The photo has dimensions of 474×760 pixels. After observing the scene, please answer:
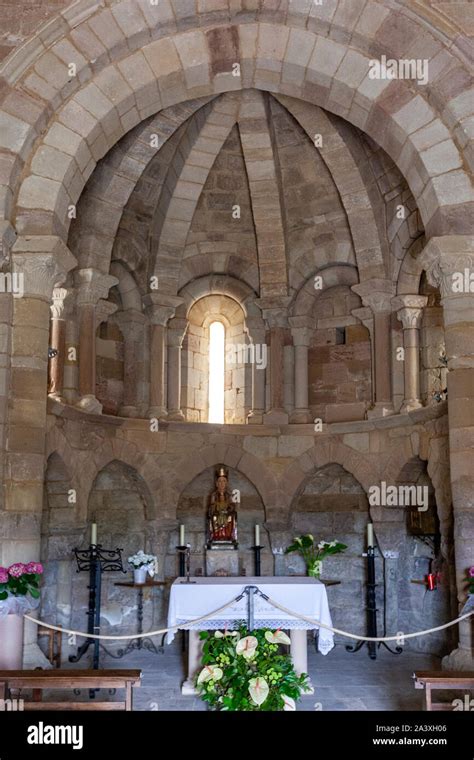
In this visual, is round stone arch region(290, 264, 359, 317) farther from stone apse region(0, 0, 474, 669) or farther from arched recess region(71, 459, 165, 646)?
arched recess region(71, 459, 165, 646)

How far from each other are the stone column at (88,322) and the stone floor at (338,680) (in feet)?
11.0

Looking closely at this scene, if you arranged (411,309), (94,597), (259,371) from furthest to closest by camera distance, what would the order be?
(259,371) → (411,309) → (94,597)

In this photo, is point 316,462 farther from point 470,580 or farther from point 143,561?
point 470,580

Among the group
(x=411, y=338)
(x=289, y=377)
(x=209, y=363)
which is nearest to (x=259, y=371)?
(x=289, y=377)

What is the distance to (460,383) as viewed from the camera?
806 centimetres

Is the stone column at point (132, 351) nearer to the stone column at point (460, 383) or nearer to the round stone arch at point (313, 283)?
the round stone arch at point (313, 283)

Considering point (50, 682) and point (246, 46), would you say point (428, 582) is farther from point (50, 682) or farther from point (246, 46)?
point (246, 46)

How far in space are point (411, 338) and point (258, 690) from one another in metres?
6.64

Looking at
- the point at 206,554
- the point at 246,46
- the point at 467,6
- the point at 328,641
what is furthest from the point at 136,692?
the point at 467,6

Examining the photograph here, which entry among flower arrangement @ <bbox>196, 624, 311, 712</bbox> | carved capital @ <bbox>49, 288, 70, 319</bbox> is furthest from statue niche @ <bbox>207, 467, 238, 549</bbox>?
flower arrangement @ <bbox>196, 624, 311, 712</bbox>

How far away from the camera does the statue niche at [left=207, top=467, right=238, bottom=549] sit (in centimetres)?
1101

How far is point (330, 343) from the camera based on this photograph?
12602mm

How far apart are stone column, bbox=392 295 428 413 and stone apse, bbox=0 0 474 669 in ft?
0.10
